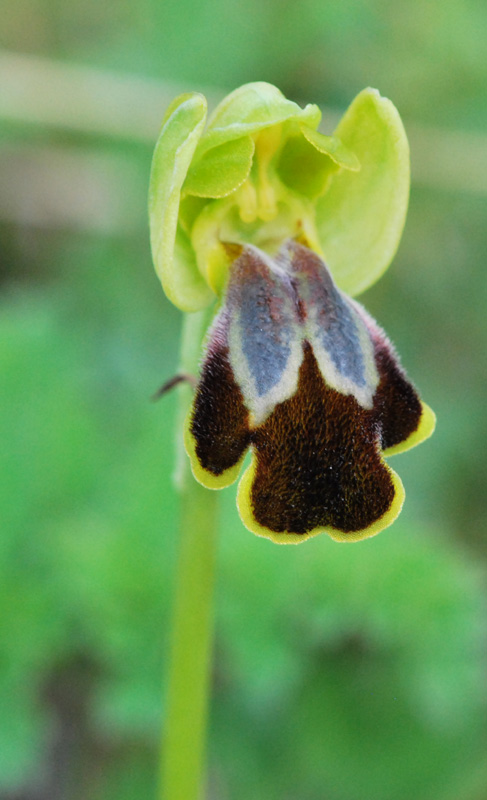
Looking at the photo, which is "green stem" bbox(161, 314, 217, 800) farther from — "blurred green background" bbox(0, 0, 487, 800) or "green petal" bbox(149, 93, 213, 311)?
"blurred green background" bbox(0, 0, 487, 800)

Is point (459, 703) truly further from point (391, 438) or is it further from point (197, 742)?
point (391, 438)

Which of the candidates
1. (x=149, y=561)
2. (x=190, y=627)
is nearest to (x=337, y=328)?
(x=190, y=627)

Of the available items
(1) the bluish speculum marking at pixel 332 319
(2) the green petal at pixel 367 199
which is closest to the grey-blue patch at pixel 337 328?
(1) the bluish speculum marking at pixel 332 319

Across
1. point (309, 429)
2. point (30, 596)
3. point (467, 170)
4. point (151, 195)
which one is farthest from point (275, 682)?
point (467, 170)

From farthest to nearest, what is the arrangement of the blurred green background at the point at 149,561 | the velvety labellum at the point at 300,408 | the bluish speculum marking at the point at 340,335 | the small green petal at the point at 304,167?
the blurred green background at the point at 149,561 < the small green petal at the point at 304,167 < the bluish speculum marking at the point at 340,335 < the velvety labellum at the point at 300,408

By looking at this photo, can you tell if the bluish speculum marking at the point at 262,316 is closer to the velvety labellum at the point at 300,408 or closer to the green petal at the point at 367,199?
the velvety labellum at the point at 300,408

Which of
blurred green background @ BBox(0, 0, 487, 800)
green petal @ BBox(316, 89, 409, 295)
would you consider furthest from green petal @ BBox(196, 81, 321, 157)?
blurred green background @ BBox(0, 0, 487, 800)

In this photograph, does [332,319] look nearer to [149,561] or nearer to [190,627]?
[190,627]
